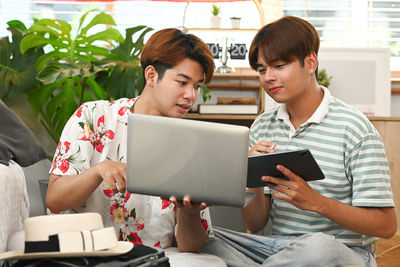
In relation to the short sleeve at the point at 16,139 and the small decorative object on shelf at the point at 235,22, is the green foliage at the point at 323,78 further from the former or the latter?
the short sleeve at the point at 16,139

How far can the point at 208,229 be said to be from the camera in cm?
152

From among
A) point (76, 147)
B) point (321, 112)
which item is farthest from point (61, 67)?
point (321, 112)

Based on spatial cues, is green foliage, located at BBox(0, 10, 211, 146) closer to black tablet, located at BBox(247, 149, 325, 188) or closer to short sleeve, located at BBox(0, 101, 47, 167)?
short sleeve, located at BBox(0, 101, 47, 167)

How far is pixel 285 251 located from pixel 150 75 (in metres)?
0.62

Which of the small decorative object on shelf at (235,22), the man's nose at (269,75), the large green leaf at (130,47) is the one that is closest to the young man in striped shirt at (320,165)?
the man's nose at (269,75)

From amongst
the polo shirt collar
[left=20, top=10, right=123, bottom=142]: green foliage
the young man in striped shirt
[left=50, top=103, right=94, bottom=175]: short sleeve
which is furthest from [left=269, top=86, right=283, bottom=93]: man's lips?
[left=20, top=10, right=123, bottom=142]: green foliage

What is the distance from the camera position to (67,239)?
97 centimetres

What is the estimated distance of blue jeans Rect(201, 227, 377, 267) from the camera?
4.33 feet

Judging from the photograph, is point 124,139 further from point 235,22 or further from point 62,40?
point 235,22

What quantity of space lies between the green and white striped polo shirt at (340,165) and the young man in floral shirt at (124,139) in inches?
11.5

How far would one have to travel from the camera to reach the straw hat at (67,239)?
0.96 metres

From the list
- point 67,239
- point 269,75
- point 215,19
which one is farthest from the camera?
point 215,19

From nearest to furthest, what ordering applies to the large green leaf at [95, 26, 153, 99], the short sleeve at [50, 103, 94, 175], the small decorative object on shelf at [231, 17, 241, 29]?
the short sleeve at [50, 103, 94, 175], the large green leaf at [95, 26, 153, 99], the small decorative object on shelf at [231, 17, 241, 29]

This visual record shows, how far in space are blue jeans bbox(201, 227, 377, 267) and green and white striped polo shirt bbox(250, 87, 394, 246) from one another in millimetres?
60
